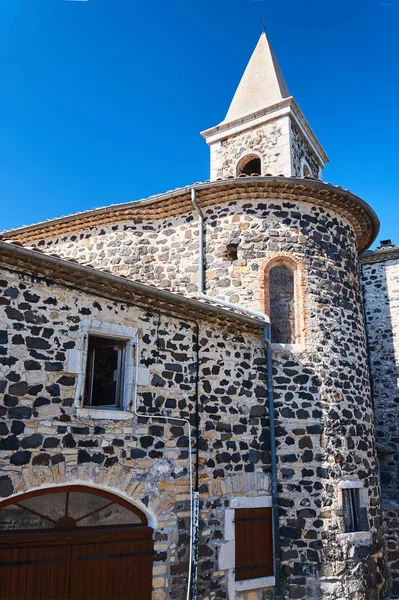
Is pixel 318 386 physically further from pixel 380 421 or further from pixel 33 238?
pixel 33 238

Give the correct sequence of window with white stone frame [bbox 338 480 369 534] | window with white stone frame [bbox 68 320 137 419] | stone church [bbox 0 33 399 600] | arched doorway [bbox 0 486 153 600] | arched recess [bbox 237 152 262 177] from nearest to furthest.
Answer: arched doorway [bbox 0 486 153 600]
stone church [bbox 0 33 399 600]
window with white stone frame [bbox 68 320 137 419]
window with white stone frame [bbox 338 480 369 534]
arched recess [bbox 237 152 262 177]

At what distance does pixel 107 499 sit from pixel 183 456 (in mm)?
1353

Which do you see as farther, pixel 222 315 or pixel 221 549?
pixel 222 315

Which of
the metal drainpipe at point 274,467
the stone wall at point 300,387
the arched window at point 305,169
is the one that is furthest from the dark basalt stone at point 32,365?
the arched window at point 305,169

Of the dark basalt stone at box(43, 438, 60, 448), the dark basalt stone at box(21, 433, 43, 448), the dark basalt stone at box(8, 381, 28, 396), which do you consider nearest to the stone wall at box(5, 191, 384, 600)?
the dark basalt stone at box(43, 438, 60, 448)

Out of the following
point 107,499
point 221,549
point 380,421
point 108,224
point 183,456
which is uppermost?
point 108,224

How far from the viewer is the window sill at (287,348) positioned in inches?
378

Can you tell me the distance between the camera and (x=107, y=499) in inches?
279

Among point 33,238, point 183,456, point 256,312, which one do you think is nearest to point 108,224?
point 33,238

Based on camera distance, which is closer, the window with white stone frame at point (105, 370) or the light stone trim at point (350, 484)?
the window with white stone frame at point (105, 370)

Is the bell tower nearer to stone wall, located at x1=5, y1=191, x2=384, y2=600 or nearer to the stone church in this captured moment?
the stone church

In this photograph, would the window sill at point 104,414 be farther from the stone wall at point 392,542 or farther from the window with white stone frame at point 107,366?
the stone wall at point 392,542

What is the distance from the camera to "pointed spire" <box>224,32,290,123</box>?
591 inches

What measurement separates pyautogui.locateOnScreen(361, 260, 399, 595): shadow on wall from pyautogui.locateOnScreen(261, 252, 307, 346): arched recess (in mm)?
5161
